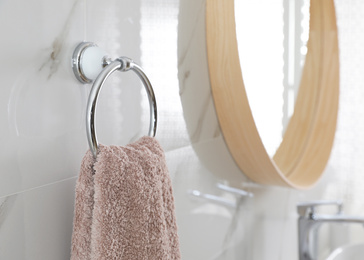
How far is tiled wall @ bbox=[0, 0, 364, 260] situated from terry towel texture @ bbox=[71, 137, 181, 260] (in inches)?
1.9

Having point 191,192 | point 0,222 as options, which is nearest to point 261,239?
point 191,192

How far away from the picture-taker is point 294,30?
1.29 metres

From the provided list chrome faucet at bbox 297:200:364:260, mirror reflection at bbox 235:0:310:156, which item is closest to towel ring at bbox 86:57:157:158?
mirror reflection at bbox 235:0:310:156

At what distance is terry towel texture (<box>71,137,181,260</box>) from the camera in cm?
47

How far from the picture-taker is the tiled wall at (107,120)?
0.47 m

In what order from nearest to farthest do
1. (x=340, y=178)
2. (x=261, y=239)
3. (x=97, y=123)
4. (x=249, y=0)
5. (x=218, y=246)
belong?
(x=97, y=123), (x=218, y=246), (x=249, y=0), (x=261, y=239), (x=340, y=178)

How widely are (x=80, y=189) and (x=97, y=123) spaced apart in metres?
0.12

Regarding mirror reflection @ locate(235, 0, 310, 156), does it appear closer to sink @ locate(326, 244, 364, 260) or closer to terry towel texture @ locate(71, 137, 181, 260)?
sink @ locate(326, 244, 364, 260)

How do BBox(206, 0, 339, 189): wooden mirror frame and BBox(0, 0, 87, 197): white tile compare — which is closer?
BBox(0, 0, 87, 197): white tile

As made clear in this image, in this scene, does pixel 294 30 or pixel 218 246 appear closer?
pixel 218 246

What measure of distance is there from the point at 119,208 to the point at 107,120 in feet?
0.49

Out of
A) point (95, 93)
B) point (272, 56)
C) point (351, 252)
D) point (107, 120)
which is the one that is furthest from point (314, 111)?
point (95, 93)

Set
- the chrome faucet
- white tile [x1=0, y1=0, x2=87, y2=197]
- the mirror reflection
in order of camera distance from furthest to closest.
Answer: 1. the chrome faucet
2. the mirror reflection
3. white tile [x1=0, y1=0, x2=87, y2=197]

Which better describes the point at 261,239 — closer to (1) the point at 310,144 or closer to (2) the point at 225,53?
(1) the point at 310,144
